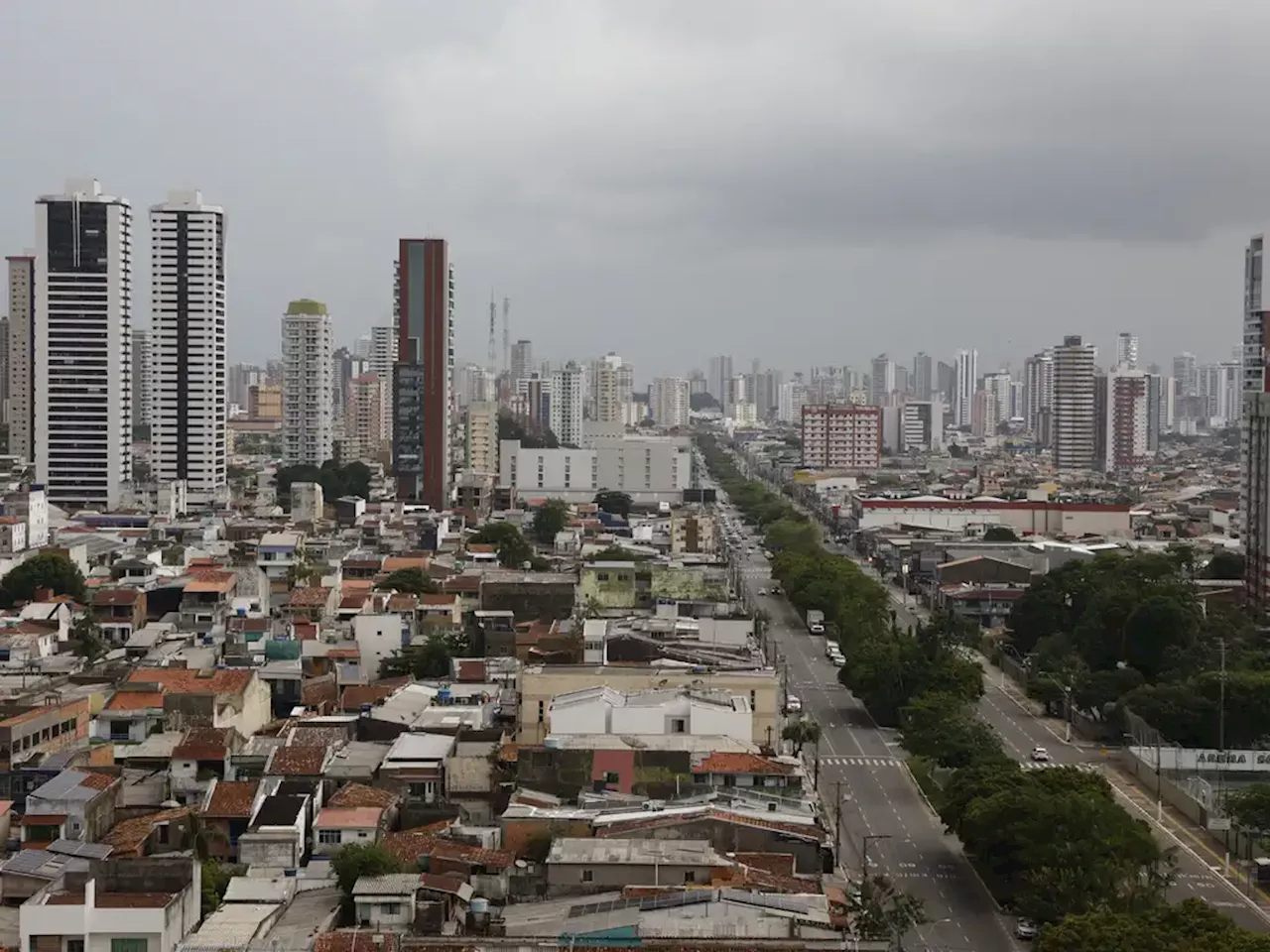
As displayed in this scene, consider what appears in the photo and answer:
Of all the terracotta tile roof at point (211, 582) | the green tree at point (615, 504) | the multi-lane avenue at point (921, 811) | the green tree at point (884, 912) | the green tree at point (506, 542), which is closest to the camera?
the green tree at point (884, 912)

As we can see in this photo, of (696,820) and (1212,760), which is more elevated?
(696,820)

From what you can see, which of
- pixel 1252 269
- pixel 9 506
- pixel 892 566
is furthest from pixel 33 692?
pixel 1252 269

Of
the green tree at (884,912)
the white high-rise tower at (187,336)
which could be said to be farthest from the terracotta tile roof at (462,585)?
the white high-rise tower at (187,336)

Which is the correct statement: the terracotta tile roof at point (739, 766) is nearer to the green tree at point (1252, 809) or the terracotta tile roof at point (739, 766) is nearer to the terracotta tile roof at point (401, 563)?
the green tree at point (1252, 809)

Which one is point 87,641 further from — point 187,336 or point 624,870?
point 187,336

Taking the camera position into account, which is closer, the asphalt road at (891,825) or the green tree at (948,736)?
the asphalt road at (891,825)

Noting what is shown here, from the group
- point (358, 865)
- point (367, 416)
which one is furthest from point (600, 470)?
point (358, 865)

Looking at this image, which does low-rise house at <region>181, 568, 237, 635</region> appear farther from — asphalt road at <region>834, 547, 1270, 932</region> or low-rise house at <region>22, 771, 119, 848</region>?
asphalt road at <region>834, 547, 1270, 932</region>
